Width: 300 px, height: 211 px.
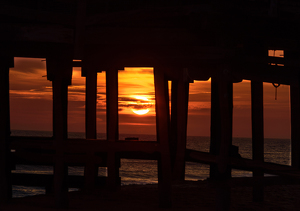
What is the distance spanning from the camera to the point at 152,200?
299 inches

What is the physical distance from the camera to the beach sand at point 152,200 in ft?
21.6

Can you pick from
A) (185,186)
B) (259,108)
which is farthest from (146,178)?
(259,108)

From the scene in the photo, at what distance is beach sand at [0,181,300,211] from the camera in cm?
659

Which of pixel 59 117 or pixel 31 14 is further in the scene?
pixel 59 117

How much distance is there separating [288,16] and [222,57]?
4.19 feet

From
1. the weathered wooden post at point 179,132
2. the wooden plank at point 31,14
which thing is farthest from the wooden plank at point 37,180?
the wooden plank at point 31,14

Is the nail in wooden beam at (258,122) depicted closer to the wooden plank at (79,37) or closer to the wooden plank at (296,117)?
the wooden plank at (296,117)

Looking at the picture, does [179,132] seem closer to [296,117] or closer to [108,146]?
[296,117]

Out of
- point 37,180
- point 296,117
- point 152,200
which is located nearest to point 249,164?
point 296,117

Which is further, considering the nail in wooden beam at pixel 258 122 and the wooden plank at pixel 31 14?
the nail in wooden beam at pixel 258 122

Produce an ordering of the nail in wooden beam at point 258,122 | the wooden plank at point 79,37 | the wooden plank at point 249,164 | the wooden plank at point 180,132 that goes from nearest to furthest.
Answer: the wooden plank at point 79,37 → the wooden plank at point 249,164 → the nail in wooden beam at point 258,122 → the wooden plank at point 180,132

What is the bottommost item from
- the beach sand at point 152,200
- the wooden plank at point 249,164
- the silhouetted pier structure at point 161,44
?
the beach sand at point 152,200

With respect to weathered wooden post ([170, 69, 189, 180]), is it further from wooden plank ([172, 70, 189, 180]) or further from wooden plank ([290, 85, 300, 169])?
wooden plank ([290, 85, 300, 169])

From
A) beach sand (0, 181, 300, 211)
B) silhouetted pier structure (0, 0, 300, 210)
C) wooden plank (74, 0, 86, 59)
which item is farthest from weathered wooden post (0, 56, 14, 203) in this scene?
wooden plank (74, 0, 86, 59)
